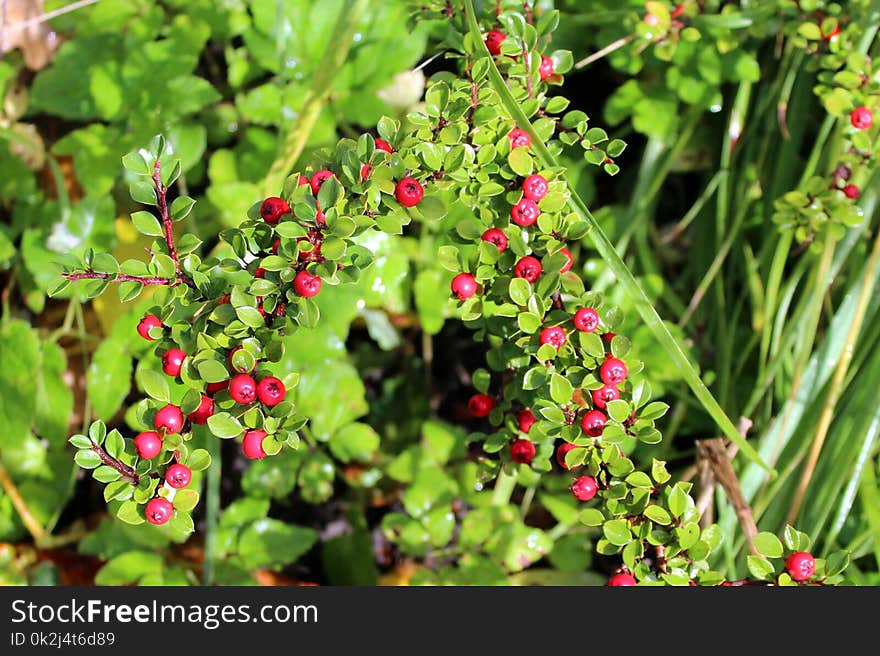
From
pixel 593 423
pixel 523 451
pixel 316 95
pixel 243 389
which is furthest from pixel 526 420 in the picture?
pixel 316 95

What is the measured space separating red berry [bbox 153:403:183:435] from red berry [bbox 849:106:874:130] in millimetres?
938

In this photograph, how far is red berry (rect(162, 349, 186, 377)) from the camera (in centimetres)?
72

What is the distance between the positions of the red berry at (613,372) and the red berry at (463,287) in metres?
0.16

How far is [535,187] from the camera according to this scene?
79 cm

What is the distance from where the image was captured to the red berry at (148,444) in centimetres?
68

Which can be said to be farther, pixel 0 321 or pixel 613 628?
pixel 0 321

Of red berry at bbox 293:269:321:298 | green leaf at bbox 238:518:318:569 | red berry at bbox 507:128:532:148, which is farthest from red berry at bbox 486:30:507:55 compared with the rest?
green leaf at bbox 238:518:318:569

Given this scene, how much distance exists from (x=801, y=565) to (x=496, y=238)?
1.49ft

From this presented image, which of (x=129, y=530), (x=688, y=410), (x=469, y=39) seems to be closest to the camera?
(x=469, y=39)

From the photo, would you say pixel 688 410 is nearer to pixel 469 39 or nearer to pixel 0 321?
pixel 469 39

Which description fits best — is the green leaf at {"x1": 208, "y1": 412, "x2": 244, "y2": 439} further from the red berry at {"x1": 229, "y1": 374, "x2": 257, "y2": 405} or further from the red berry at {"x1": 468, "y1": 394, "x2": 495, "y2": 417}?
the red berry at {"x1": 468, "y1": 394, "x2": 495, "y2": 417}

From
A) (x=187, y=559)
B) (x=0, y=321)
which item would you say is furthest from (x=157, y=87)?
(x=187, y=559)

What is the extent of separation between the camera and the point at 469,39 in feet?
2.73

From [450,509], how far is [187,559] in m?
0.48
